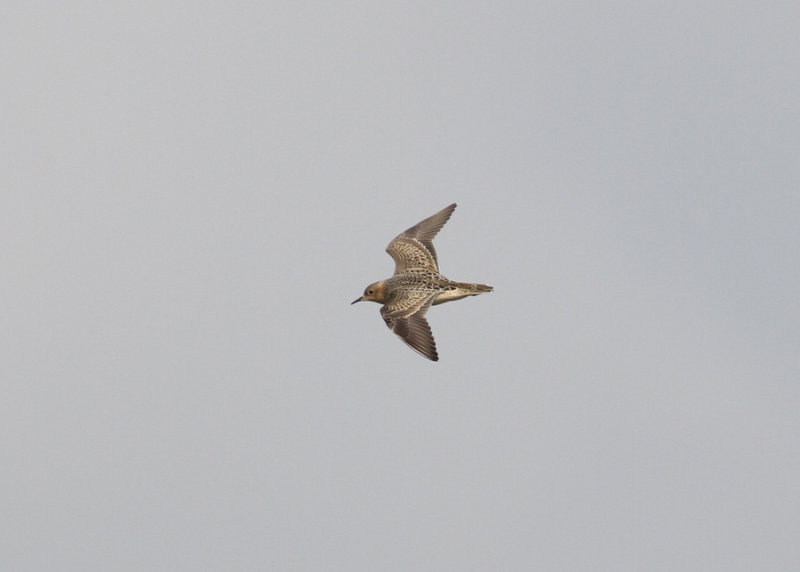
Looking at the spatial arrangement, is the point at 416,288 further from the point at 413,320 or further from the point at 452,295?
the point at 413,320

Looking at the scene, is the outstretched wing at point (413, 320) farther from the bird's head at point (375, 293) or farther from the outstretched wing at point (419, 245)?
the outstretched wing at point (419, 245)

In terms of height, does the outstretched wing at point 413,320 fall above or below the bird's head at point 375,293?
below

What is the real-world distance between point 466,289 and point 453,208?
6.04 metres

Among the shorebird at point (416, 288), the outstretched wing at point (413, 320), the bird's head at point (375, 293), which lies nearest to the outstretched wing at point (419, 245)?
the shorebird at point (416, 288)

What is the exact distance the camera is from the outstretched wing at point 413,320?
39.2 metres

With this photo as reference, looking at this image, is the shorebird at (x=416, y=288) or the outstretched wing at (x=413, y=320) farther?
the shorebird at (x=416, y=288)

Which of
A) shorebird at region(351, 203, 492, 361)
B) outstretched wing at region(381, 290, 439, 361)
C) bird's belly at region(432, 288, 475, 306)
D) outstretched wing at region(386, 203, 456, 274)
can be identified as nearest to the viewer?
outstretched wing at region(381, 290, 439, 361)

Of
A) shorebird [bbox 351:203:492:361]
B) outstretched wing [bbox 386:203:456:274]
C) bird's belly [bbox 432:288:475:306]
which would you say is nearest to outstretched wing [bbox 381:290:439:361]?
shorebird [bbox 351:203:492:361]

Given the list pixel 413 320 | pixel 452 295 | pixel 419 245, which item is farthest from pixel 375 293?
pixel 419 245

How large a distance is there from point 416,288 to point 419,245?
466 centimetres

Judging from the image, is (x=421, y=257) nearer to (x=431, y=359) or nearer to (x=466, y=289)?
(x=466, y=289)

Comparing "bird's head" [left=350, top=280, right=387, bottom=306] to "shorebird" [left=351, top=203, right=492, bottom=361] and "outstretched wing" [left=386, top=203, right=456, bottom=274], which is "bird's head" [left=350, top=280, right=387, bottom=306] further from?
"outstretched wing" [left=386, top=203, right=456, bottom=274]

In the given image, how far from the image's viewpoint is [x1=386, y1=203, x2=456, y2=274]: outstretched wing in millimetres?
46656

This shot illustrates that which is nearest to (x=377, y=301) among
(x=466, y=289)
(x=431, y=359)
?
(x=466, y=289)
